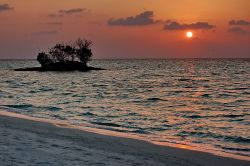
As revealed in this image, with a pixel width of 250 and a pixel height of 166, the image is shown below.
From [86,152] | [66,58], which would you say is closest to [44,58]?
[66,58]

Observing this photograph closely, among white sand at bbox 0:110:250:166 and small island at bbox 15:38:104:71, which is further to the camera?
small island at bbox 15:38:104:71

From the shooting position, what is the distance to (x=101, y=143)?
46.7 ft

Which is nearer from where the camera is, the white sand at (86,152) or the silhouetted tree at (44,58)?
the white sand at (86,152)

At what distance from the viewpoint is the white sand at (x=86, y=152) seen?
1042 cm

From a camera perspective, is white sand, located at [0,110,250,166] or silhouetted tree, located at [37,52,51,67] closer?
white sand, located at [0,110,250,166]

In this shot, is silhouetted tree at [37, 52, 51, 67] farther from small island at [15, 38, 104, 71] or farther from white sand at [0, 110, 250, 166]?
white sand at [0, 110, 250, 166]

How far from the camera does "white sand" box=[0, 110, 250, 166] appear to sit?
1042 cm

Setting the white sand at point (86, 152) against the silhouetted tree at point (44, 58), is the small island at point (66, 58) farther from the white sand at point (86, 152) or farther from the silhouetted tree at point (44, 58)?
the white sand at point (86, 152)

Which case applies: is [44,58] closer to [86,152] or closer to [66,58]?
[66,58]

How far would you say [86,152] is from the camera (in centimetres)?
1195

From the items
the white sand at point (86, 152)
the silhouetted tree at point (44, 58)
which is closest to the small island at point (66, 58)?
the silhouetted tree at point (44, 58)

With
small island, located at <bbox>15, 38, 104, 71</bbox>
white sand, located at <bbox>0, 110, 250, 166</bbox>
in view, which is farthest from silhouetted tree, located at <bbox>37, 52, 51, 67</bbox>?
white sand, located at <bbox>0, 110, 250, 166</bbox>

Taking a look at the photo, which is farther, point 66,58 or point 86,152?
point 66,58

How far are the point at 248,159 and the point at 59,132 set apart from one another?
8044 millimetres
